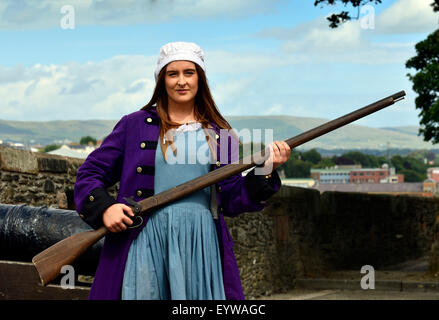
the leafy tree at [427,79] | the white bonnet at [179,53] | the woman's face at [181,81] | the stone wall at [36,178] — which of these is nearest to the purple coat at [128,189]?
the woman's face at [181,81]

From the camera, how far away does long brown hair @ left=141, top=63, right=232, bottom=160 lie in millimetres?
3816

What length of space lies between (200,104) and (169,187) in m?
0.46

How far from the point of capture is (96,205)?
359 centimetres

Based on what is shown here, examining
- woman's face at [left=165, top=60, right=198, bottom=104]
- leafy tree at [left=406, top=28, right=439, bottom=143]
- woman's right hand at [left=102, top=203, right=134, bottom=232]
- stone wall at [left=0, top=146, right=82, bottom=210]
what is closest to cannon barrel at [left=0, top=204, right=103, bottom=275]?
woman's right hand at [left=102, top=203, right=134, bottom=232]

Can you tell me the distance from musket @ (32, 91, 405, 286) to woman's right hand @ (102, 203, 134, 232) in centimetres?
4

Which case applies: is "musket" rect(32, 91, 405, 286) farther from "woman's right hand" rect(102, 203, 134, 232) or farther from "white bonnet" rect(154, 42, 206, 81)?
"white bonnet" rect(154, 42, 206, 81)

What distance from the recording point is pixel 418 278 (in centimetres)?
1401

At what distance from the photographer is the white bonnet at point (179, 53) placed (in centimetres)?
376

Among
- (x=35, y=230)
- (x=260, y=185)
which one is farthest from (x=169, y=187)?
(x=35, y=230)

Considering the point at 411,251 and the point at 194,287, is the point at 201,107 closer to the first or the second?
the point at 194,287

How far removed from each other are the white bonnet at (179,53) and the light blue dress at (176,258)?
0.64m
